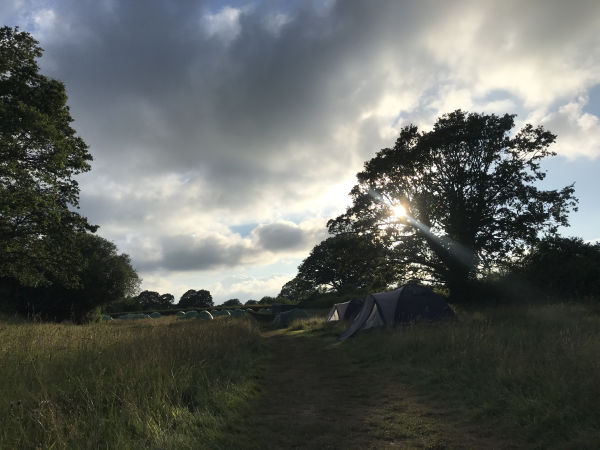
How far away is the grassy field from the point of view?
4.29 m

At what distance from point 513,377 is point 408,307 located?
8996mm

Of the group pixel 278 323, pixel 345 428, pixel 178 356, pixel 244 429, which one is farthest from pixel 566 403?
pixel 278 323

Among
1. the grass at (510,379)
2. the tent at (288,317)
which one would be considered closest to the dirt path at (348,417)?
the grass at (510,379)

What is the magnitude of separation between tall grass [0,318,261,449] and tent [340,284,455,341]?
8.09m

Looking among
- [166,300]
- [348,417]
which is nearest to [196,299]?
[166,300]

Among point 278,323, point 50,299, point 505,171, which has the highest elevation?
point 505,171

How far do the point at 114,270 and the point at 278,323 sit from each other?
17383 millimetres

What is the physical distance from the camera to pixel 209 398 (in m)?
5.89

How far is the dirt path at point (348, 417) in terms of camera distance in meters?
4.63

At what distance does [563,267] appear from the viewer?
21.7m

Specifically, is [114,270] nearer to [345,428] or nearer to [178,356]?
[178,356]

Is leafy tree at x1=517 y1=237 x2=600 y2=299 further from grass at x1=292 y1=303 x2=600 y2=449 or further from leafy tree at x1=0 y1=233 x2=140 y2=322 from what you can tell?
leafy tree at x1=0 y1=233 x2=140 y2=322

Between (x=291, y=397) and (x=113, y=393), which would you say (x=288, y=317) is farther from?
(x=113, y=393)

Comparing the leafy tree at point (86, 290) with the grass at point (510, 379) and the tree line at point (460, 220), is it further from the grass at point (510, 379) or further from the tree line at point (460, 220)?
the grass at point (510, 379)
